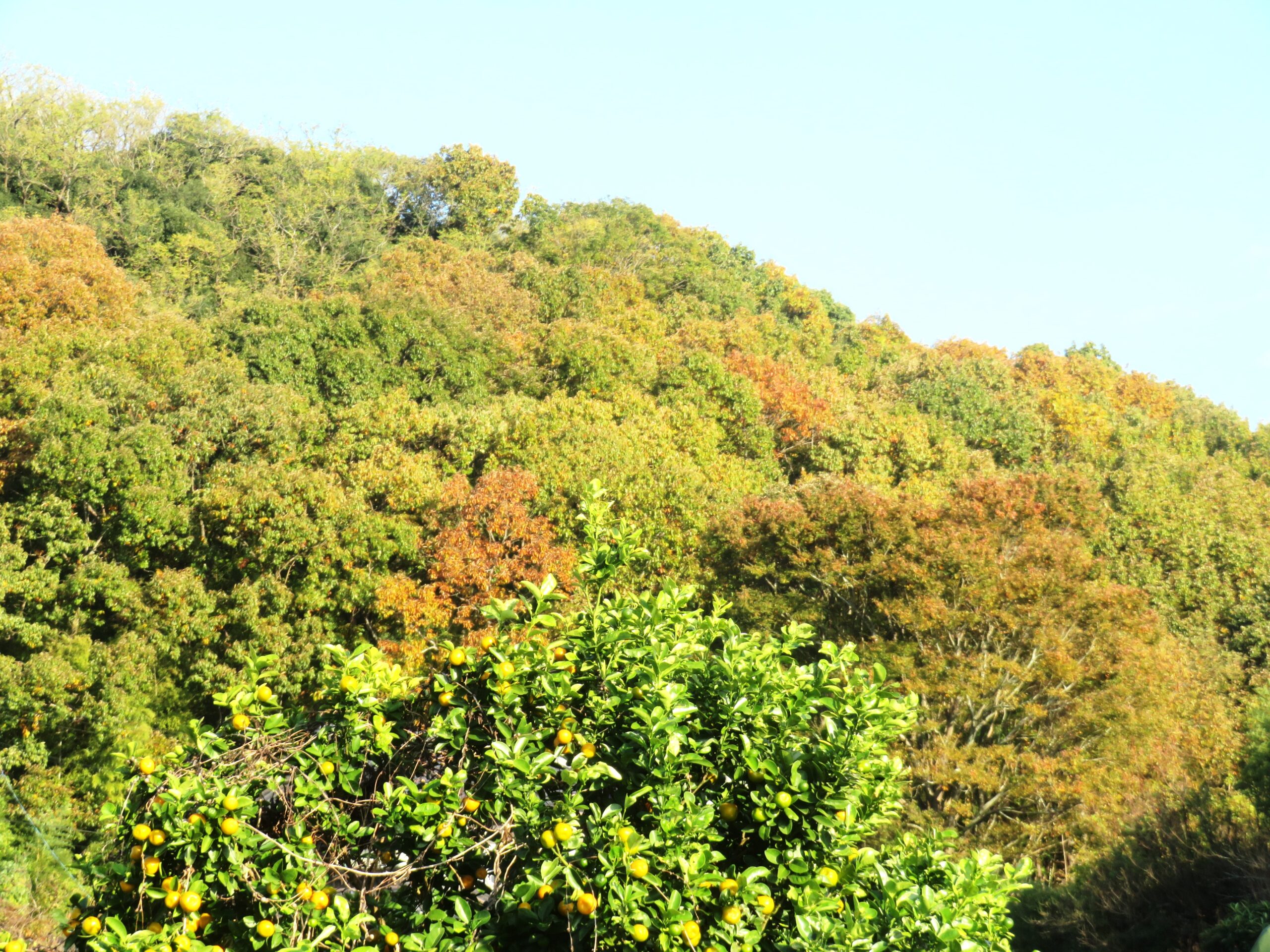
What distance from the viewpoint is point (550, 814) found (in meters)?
4.14

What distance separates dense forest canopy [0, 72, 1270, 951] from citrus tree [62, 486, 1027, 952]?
6045 millimetres

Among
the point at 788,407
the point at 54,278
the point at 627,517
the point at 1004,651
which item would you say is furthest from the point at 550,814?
the point at 54,278

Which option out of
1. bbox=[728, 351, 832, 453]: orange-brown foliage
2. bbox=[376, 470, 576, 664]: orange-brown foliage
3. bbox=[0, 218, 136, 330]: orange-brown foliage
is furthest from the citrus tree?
bbox=[0, 218, 136, 330]: orange-brown foliage

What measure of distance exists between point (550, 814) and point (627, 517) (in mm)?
12488

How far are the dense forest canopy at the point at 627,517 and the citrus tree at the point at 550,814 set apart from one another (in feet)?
19.8

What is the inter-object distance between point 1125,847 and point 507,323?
78.3 feet

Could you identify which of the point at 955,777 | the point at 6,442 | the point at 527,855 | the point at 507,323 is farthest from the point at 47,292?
the point at 527,855

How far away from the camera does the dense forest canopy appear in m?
13.7

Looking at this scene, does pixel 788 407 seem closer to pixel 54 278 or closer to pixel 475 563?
pixel 475 563

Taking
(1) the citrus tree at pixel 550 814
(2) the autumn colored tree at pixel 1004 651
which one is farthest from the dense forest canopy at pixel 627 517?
(1) the citrus tree at pixel 550 814

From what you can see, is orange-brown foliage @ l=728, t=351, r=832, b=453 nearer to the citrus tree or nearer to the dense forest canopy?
the dense forest canopy

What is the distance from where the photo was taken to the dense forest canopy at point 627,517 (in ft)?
44.9

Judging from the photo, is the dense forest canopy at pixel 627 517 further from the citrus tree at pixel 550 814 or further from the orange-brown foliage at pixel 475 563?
the citrus tree at pixel 550 814

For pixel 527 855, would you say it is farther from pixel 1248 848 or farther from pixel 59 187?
pixel 59 187
